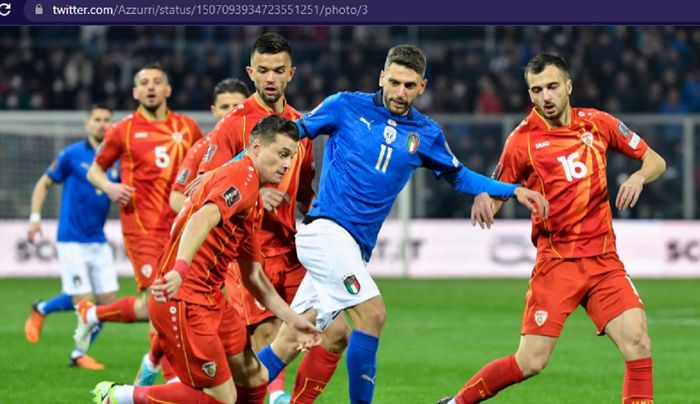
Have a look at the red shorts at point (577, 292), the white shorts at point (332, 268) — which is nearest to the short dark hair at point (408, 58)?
the white shorts at point (332, 268)

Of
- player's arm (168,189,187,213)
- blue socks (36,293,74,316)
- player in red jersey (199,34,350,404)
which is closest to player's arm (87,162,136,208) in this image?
player's arm (168,189,187,213)

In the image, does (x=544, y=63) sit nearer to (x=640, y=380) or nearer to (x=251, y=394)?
(x=640, y=380)

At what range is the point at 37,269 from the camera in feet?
71.6

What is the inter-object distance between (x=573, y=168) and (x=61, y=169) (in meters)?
7.04

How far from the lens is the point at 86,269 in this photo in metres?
13.4

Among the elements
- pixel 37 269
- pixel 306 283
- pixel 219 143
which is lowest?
pixel 37 269

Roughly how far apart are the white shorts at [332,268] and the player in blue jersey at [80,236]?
18.2 ft

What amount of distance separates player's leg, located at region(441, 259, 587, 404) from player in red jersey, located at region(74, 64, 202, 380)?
12.5 ft

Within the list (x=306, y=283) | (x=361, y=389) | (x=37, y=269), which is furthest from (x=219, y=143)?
(x=37, y=269)

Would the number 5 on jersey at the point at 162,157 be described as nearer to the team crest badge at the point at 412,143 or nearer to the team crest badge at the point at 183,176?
the team crest badge at the point at 183,176

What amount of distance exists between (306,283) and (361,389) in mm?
782

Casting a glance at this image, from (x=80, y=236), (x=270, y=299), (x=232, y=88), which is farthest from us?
(x=80, y=236)

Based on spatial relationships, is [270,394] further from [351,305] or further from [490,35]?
[490,35]

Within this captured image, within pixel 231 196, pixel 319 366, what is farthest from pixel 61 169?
pixel 231 196
